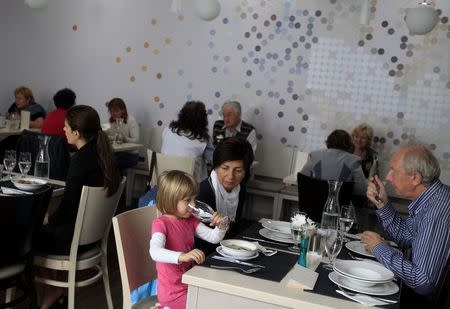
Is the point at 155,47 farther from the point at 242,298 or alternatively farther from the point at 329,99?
the point at 242,298

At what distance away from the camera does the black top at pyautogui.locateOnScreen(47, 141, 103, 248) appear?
2811 mm

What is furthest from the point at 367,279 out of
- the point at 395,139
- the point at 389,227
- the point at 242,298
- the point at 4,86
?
the point at 4,86

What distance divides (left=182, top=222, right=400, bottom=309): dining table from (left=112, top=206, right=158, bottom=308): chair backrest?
0.40 meters

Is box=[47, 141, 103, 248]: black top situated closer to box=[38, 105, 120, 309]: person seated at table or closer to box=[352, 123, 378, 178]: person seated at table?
box=[38, 105, 120, 309]: person seated at table

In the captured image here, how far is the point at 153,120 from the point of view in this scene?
6.63m

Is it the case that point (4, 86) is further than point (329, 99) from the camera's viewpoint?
Yes

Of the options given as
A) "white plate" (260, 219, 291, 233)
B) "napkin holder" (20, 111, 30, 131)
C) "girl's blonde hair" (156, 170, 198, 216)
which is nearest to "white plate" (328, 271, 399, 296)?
"white plate" (260, 219, 291, 233)

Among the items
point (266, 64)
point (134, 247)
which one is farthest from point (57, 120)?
point (134, 247)

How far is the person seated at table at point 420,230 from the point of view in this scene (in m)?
1.96

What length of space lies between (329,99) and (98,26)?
330 cm

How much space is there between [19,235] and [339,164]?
2603 millimetres

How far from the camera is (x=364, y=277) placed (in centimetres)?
185

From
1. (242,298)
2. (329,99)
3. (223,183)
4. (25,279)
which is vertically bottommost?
(25,279)

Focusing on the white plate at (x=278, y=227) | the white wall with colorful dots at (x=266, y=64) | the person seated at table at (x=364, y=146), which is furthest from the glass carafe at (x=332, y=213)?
the white wall with colorful dots at (x=266, y=64)
